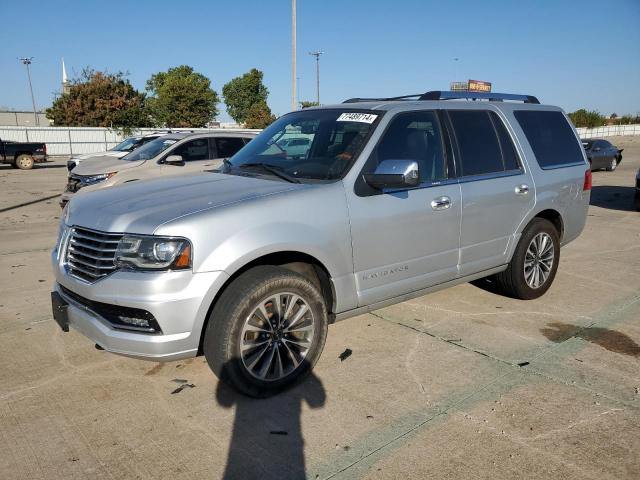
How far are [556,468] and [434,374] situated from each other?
1.09 metres

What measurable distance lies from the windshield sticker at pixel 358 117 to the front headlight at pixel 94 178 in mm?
6489

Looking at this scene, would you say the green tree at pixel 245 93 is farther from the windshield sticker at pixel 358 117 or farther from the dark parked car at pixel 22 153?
the windshield sticker at pixel 358 117

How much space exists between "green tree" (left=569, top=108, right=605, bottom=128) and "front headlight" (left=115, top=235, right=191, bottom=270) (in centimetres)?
6370

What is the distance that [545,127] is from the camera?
17.0 ft

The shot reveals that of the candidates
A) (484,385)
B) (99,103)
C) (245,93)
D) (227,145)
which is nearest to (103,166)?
(227,145)

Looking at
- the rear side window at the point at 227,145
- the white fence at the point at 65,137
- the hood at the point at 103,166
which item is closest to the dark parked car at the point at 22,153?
the white fence at the point at 65,137

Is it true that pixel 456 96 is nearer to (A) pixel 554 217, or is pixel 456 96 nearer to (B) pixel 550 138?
(B) pixel 550 138

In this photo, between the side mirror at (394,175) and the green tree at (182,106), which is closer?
the side mirror at (394,175)

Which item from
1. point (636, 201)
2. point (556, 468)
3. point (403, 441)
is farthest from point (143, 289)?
point (636, 201)

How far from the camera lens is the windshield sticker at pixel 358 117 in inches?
154

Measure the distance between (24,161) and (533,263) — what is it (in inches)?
918

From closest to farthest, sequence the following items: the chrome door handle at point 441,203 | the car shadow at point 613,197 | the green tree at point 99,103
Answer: the chrome door handle at point 441,203
the car shadow at point 613,197
the green tree at point 99,103

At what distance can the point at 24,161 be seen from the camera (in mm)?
22453

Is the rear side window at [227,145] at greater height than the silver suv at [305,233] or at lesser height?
greater
